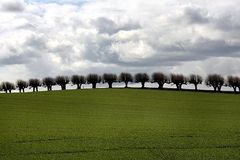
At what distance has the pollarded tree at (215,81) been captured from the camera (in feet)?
443

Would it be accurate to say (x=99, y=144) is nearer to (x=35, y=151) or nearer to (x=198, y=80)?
(x=35, y=151)

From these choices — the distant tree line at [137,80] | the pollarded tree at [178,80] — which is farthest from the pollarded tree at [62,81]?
the pollarded tree at [178,80]

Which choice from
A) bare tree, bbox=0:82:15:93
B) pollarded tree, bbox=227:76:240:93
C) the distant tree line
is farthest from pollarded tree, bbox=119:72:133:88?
bare tree, bbox=0:82:15:93

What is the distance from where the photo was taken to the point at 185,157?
63.5 feet

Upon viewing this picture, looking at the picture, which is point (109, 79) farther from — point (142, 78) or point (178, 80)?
point (178, 80)

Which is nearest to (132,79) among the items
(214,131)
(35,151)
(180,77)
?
(180,77)

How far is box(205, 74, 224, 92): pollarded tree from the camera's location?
134875mm

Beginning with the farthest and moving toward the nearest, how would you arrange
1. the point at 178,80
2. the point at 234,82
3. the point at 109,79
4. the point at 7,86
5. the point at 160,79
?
the point at 7,86
the point at 109,79
the point at 160,79
the point at 178,80
the point at 234,82

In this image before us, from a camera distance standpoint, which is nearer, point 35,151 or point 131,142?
point 35,151

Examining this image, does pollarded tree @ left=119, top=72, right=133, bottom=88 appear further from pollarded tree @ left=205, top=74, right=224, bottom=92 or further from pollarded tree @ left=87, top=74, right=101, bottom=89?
pollarded tree @ left=205, top=74, right=224, bottom=92

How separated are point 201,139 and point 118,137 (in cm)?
492

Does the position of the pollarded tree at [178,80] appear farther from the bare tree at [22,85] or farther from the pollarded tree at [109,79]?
the bare tree at [22,85]

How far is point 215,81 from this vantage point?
135375 millimetres

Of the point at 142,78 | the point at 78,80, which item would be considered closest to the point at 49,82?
the point at 78,80
